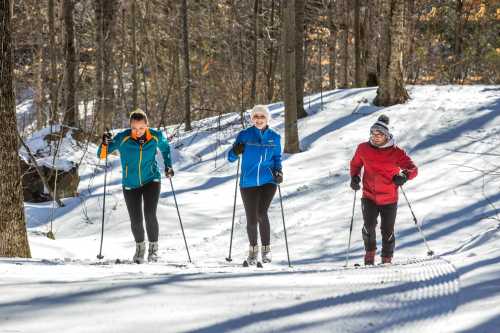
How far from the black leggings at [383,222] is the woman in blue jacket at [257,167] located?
3.37 ft

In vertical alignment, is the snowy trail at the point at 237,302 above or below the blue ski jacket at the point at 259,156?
below

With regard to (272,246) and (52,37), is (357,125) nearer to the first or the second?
(272,246)

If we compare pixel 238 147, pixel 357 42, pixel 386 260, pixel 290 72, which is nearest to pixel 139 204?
pixel 238 147

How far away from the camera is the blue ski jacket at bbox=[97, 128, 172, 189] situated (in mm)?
6555

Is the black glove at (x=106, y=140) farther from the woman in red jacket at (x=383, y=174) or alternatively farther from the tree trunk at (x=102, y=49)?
the tree trunk at (x=102, y=49)

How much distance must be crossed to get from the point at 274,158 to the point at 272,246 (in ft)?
7.23

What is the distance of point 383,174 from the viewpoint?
6.39 meters

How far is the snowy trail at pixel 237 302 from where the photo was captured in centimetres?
318

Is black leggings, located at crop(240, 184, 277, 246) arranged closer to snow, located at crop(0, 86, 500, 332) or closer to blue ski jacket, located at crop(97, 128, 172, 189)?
snow, located at crop(0, 86, 500, 332)

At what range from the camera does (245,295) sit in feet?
12.6

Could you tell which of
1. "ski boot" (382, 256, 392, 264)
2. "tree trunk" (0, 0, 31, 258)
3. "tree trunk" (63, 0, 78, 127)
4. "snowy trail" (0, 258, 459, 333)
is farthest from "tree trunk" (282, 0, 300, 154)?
"snowy trail" (0, 258, 459, 333)

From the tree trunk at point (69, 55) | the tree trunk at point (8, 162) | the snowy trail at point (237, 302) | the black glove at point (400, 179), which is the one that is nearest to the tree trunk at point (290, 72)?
the tree trunk at point (69, 55)

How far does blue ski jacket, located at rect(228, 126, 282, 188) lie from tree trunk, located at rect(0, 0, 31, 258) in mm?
Result: 2337

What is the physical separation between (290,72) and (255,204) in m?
7.36
